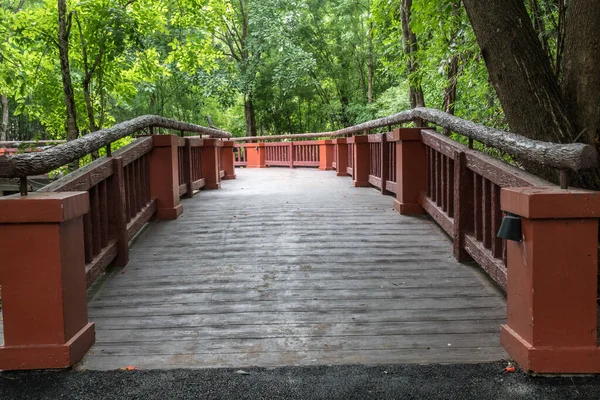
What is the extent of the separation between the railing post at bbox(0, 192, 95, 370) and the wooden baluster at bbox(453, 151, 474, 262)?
10.4 feet

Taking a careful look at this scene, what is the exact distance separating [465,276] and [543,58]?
1801mm

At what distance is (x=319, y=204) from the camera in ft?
23.5

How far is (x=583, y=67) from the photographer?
3.80m

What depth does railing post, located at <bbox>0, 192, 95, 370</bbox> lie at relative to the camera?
290cm

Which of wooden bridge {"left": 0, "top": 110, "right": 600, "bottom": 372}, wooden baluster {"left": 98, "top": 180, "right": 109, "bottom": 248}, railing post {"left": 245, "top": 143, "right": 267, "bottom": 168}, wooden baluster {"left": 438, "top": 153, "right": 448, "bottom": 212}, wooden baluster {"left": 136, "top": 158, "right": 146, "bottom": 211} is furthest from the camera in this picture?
railing post {"left": 245, "top": 143, "right": 267, "bottom": 168}

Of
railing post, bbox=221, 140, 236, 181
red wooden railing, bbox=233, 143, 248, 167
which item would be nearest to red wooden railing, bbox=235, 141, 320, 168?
red wooden railing, bbox=233, 143, 248, 167

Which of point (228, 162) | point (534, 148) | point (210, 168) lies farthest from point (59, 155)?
point (228, 162)

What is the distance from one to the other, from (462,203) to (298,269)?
156 centimetres

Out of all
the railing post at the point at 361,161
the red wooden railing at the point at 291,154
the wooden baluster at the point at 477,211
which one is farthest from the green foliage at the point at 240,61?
the red wooden railing at the point at 291,154

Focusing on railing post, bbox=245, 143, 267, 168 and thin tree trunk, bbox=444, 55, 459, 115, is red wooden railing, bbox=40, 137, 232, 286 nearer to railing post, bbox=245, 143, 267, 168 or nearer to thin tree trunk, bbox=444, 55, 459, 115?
thin tree trunk, bbox=444, 55, 459, 115

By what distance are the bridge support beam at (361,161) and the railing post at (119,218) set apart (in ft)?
17.0

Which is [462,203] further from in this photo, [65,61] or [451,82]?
[65,61]

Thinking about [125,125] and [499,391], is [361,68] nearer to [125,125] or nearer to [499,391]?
[125,125]

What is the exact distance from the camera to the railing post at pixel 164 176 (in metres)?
6.21
